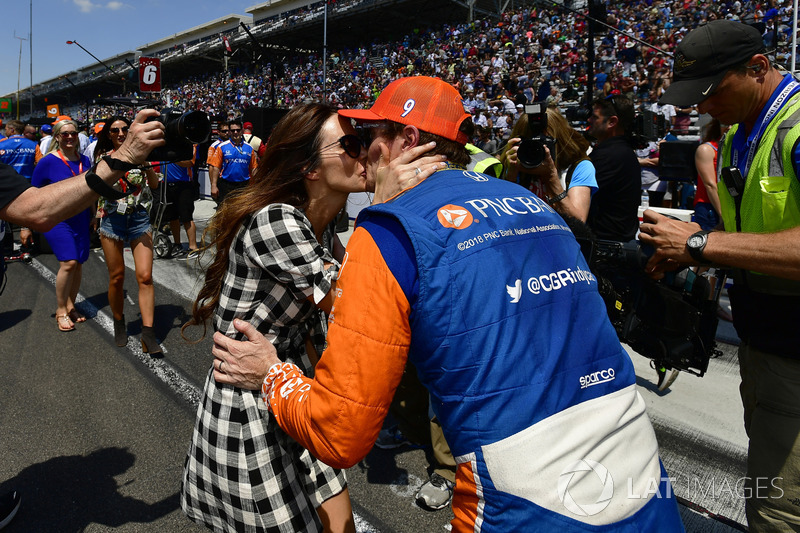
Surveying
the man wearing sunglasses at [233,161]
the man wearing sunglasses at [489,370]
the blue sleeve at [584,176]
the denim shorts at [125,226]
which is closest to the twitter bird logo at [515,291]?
the man wearing sunglasses at [489,370]

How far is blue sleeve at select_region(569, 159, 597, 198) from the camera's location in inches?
136

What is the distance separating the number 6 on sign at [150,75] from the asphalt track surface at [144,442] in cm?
766

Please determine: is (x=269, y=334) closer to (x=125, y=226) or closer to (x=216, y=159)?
(x=125, y=226)

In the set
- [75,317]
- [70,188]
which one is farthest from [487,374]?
[75,317]

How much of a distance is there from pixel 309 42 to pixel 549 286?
46.3 metres

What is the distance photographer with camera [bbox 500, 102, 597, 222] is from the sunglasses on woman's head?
1.49 metres

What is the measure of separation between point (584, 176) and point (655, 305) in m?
1.30

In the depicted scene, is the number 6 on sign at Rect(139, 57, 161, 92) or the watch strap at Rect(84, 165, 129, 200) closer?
the watch strap at Rect(84, 165, 129, 200)

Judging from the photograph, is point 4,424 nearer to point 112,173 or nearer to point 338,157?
point 112,173

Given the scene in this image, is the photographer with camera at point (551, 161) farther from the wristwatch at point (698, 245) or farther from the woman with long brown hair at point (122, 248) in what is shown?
the woman with long brown hair at point (122, 248)

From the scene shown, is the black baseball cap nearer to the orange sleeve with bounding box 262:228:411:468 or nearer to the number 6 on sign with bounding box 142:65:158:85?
the orange sleeve with bounding box 262:228:411:468

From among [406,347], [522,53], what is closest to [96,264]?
[406,347]

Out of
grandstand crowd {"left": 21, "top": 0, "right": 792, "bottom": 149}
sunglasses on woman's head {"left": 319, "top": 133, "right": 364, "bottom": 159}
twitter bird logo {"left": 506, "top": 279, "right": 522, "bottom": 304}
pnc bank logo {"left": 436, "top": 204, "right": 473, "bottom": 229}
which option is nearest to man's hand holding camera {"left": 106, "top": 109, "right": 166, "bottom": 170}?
sunglasses on woman's head {"left": 319, "top": 133, "right": 364, "bottom": 159}

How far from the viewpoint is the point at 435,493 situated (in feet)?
8.89
